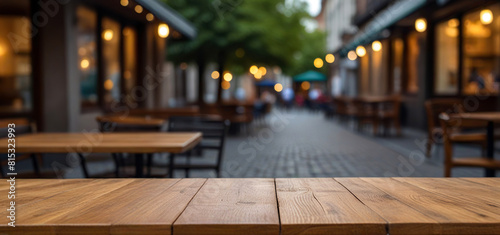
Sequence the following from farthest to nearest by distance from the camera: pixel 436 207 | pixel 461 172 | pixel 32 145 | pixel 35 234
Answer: pixel 461 172 → pixel 32 145 → pixel 436 207 → pixel 35 234

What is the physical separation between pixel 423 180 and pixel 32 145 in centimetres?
282

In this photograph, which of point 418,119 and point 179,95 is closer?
point 418,119

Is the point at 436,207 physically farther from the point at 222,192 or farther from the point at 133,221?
the point at 133,221

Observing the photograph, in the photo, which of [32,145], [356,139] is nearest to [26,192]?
[32,145]

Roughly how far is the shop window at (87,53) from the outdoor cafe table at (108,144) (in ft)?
16.3

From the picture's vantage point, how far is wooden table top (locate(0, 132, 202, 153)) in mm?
3514

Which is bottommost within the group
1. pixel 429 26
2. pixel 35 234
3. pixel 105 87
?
pixel 35 234

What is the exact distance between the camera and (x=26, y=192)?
1890 millimetres

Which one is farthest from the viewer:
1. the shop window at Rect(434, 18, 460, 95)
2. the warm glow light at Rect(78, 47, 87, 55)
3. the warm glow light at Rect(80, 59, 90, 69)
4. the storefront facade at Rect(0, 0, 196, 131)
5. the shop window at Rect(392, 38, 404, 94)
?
the shop window at Rect(392, 38, 404, 94)

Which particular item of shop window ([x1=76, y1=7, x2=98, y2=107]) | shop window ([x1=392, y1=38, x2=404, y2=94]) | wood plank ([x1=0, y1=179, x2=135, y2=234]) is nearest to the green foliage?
shop window ([x1=392, y1=38, x2=404, y2=94])

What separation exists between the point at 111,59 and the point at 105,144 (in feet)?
A: 23.9

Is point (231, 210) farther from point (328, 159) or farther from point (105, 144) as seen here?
point (328, 159)

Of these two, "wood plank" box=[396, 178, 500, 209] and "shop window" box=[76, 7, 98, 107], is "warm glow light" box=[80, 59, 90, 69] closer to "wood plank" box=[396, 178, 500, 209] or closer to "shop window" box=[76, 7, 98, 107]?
"shop window" box=[76, 7, 98, 107]

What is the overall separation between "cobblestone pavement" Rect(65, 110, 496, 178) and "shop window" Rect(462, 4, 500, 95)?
1.91 metres
